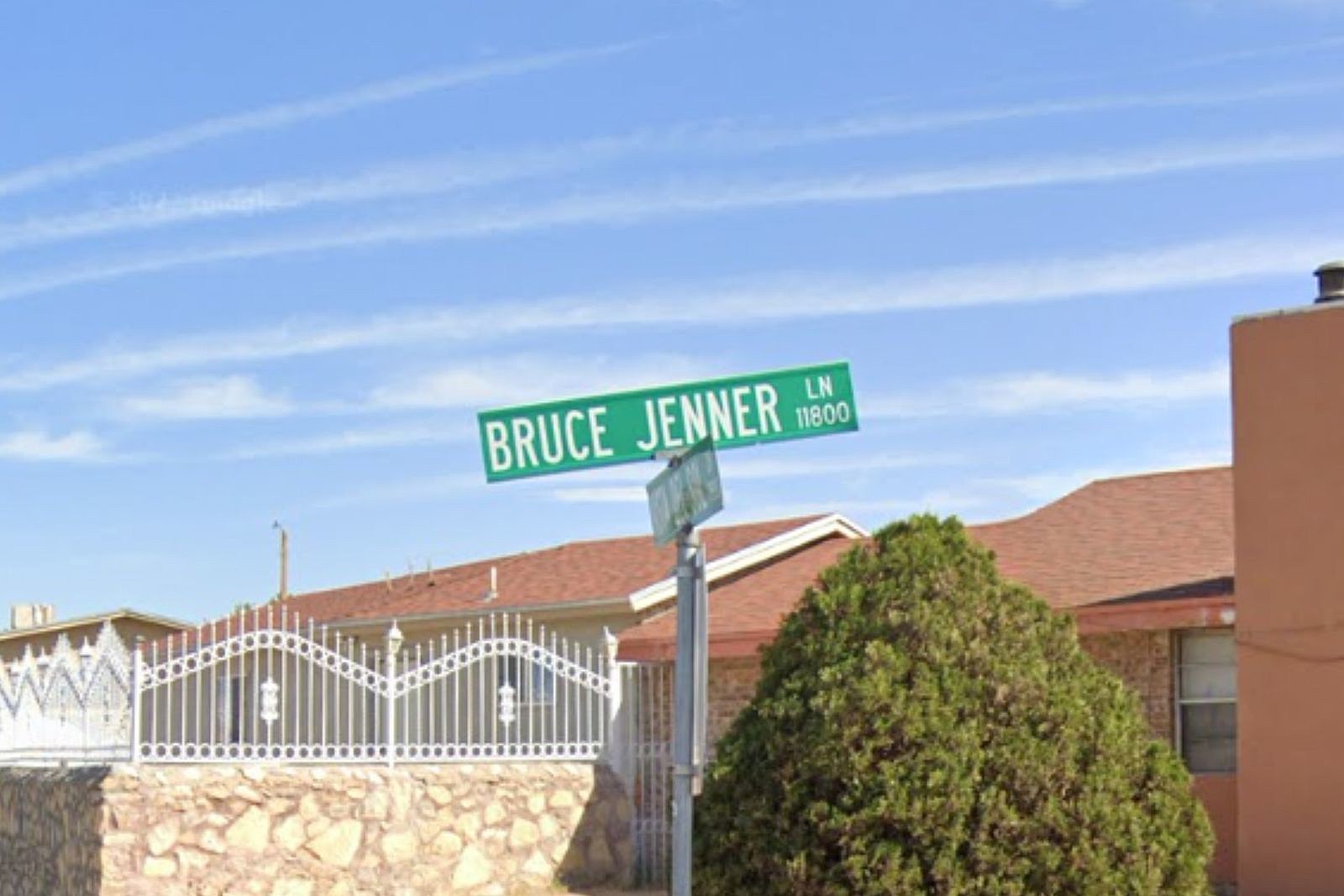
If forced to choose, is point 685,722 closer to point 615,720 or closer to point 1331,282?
point 1331,282

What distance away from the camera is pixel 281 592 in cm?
4531

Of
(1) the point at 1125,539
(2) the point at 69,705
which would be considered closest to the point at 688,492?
(2) the point at 69,705

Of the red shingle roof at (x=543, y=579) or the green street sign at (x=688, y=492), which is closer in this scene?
the green street sign at (x=688, y=492)

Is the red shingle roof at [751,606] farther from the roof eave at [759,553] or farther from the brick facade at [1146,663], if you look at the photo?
the brick facade at [1146,663]

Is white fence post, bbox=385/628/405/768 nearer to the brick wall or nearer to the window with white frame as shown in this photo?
the brick wall

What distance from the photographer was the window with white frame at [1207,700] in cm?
1543

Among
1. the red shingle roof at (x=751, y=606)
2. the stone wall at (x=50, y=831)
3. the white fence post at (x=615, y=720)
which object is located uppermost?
the red shingle roof at (x=751, y=606)

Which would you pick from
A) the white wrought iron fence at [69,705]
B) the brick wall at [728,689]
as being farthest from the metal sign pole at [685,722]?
the brick wall at [728,689]

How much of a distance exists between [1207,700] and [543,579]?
11.0 meters

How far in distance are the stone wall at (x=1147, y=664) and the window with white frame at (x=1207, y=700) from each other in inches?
3.5

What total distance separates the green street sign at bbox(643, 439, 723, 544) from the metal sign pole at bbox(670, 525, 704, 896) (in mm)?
172

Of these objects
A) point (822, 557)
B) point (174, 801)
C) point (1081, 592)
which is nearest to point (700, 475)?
point (174, 801)

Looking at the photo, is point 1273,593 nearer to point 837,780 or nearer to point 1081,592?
point 1081,592

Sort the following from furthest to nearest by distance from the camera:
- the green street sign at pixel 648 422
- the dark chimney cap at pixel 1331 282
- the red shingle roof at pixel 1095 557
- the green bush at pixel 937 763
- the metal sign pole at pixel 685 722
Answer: the red shingle roof at pixel 1095 557 < the dark chimney cap at pixel 1331 282 < the green bush at pixel 937 763 < the green street sign at pixel 648 422 < the metal sign pole at pixel 685 722
